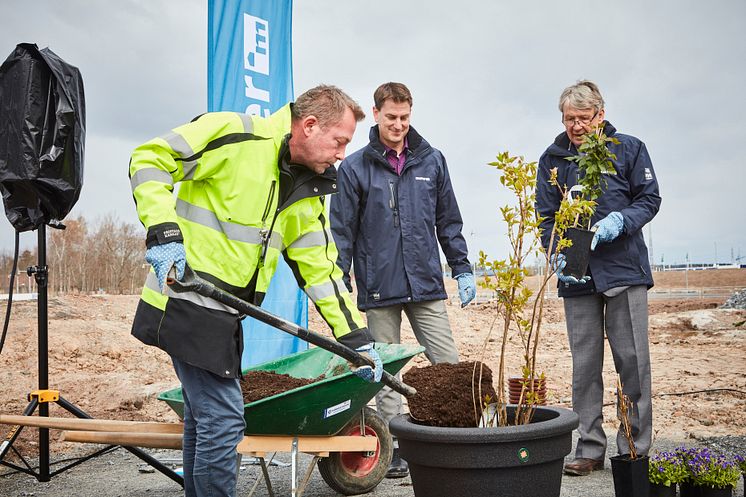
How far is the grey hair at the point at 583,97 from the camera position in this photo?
10.4 feet

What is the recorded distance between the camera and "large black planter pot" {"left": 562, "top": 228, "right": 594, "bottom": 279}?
9.60 ft

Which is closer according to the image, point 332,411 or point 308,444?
point 332,411

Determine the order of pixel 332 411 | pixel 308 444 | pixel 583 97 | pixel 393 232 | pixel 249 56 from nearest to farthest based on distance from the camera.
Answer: pixel 332 411 < pixel 308 444 < pixel 583 97 < pixel 393 232 < pixel 249 56

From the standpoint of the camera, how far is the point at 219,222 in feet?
7.19

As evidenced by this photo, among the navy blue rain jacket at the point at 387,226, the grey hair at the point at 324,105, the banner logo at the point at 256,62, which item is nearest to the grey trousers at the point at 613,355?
the navy blue rain jacket at the point at 387,226

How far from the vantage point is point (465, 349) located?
1017 cm

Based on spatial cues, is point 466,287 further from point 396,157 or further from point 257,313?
point 257,313

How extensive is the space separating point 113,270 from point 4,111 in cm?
1972

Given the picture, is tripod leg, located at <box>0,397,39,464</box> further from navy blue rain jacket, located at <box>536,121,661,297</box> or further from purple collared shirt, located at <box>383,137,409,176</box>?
navy blue rain jacket, located at <box>536,121,661,297</box>

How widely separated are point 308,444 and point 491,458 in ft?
4.09

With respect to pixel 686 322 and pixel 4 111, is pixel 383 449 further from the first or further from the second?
pixel 686 322

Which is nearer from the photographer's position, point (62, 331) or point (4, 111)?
point (4, 111)

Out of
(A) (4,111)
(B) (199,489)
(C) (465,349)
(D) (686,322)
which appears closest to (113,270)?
(C) (465,349)

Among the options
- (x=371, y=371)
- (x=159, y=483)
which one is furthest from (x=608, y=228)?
(x=159, y=483)
